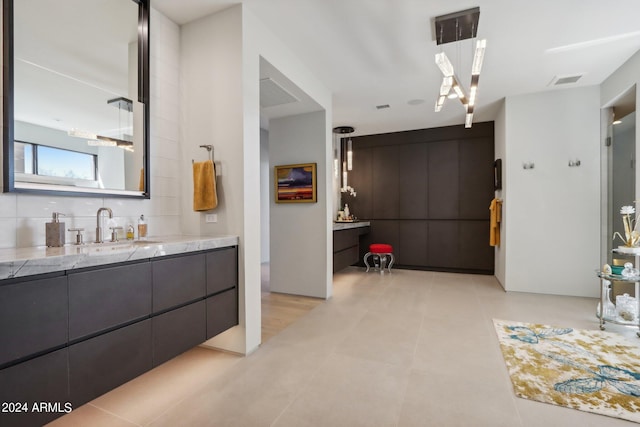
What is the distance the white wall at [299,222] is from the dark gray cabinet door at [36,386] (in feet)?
10.1

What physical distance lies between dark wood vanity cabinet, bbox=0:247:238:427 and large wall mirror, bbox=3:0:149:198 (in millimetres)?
769

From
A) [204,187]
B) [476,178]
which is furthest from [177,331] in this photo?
[476,178]

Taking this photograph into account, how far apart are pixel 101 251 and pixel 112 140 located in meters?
1.11

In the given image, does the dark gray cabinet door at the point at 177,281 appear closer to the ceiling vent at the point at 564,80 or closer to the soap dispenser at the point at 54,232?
the soap dispenser at the point at 54,232

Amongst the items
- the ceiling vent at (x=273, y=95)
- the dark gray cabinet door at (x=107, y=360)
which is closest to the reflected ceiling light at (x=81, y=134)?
the dark gray cabinet door at (x=107, y=360)

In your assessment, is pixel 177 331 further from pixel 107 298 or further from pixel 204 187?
pixel 204 187

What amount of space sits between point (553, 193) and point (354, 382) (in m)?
4.23

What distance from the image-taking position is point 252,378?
2.15 m

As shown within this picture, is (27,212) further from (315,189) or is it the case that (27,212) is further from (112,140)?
(315,189)

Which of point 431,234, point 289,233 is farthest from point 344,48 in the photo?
point 431,234

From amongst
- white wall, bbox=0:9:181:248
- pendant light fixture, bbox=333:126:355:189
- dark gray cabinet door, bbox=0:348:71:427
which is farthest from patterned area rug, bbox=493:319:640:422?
pendant light fixture, bbox=333:126:355:189

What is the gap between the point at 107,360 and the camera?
1562 mm

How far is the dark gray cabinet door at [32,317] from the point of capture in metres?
1.18

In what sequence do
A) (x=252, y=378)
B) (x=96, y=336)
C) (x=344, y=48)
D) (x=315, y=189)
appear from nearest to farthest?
(x=96, y=336) < (x=252, y=378) < (x=344, y=48) < (x=315, y=189)
